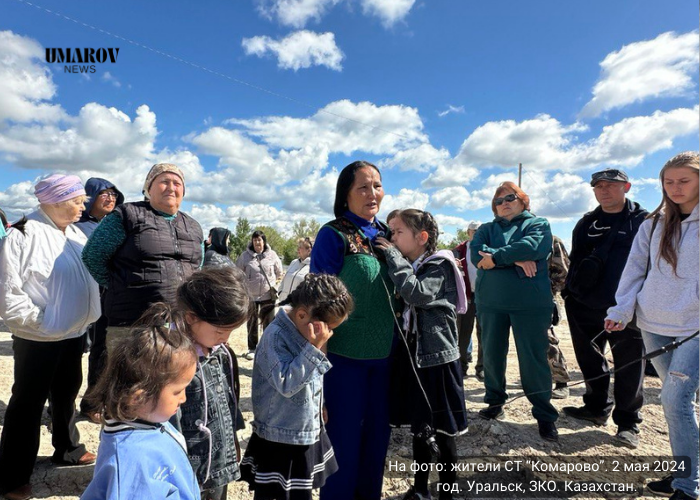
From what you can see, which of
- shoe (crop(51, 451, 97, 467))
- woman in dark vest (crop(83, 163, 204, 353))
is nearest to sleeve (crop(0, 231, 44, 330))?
woman in dark vest (crop(83, 163, 204, 353))

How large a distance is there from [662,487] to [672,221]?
5.45 ft

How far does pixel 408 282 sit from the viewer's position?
224cm

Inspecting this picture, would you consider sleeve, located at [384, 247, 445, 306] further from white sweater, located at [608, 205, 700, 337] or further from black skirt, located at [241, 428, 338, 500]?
white sweater, located at [608, 205, 700, 337]

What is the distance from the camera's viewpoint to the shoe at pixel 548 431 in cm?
318

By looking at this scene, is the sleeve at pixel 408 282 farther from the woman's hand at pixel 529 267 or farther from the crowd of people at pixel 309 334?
the woman's hand at pixel 529 267

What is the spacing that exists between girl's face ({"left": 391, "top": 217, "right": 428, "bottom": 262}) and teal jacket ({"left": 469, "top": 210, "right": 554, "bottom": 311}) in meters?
0.97

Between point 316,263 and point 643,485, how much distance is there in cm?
261

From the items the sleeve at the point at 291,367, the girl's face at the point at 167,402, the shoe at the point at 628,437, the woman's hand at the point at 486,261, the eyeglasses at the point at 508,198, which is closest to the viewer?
the girl's face at the point at 167,402

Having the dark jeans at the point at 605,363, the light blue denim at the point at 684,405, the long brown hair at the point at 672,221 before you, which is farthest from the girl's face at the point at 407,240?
the dark jeans at the point at 605,363

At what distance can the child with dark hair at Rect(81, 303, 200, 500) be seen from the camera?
3.76ft

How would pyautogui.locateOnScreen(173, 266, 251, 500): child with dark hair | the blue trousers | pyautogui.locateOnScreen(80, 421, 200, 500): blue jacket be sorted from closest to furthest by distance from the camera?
pyautogui.locateOnScreen(80, 421, 200, 500): blue jacket
pyautogui.locateOnScreen(173, 266, 251, 500): child with dark hair
the blue trousers

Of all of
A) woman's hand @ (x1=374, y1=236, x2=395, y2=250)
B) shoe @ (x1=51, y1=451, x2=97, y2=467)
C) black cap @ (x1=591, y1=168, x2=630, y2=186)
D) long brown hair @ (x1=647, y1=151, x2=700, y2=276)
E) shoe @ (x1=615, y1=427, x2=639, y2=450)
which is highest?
black cap @ (x1=591, y1=168, x2=630, y2=186)

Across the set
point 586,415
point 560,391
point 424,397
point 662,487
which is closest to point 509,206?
point 424,397

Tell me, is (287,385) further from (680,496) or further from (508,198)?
(508,198)
